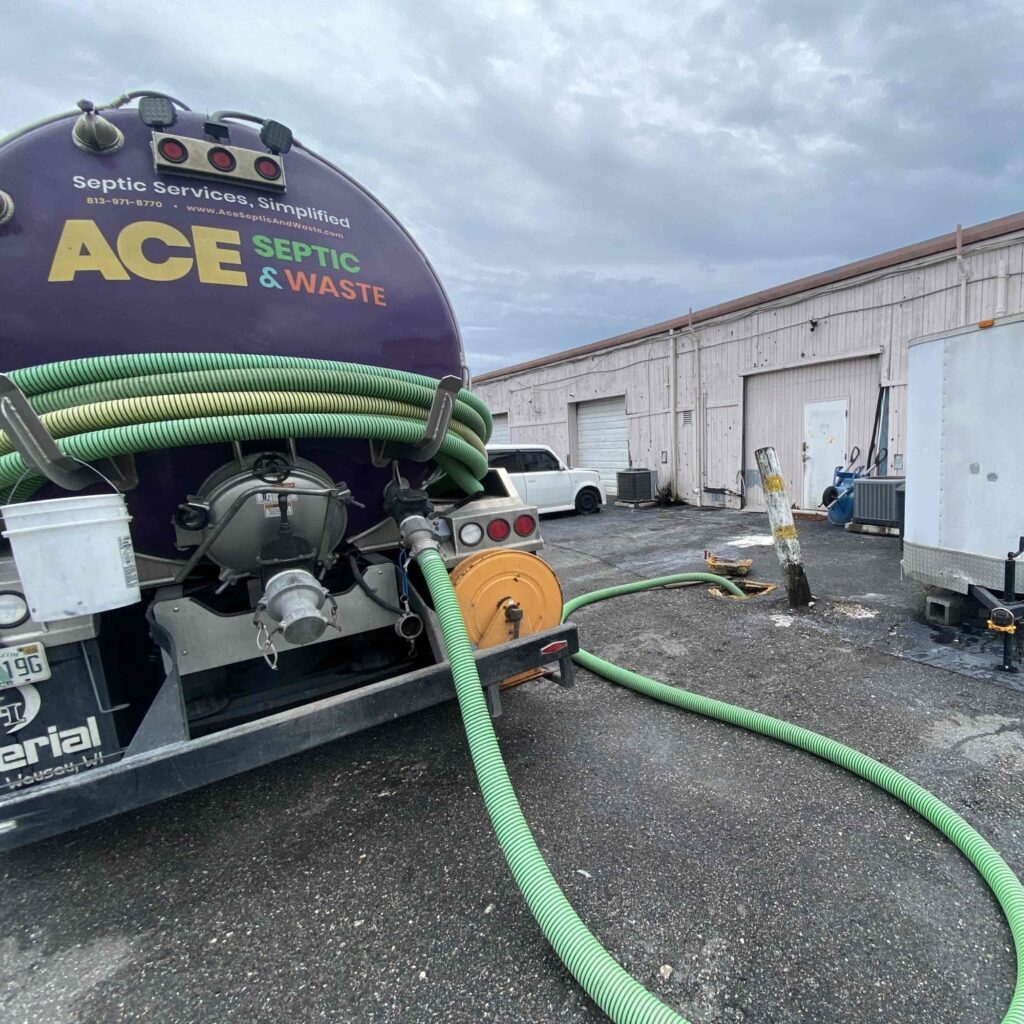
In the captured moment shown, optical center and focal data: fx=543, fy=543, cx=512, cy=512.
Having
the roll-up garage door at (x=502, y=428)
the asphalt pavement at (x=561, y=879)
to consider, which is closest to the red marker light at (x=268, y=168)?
the asphalt pavement at (x=561, y=879)

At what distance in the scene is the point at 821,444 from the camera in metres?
10.3

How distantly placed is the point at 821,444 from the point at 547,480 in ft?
17.5

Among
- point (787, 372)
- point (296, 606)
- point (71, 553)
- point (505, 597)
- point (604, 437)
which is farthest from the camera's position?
point (604, 437)

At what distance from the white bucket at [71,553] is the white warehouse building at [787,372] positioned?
678 cm

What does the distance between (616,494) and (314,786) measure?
40.9ft

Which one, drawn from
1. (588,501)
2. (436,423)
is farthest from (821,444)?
(436,423)

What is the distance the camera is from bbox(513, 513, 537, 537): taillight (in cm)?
286

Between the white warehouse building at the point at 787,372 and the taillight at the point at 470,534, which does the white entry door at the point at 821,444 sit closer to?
the white warehouse building at the point at 787,372

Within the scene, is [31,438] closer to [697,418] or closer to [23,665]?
[23,665]

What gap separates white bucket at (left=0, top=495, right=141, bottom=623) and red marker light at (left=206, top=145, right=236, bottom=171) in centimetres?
145

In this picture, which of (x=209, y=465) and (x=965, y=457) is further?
(x=965, y=457)

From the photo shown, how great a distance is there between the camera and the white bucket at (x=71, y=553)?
159 centimetres

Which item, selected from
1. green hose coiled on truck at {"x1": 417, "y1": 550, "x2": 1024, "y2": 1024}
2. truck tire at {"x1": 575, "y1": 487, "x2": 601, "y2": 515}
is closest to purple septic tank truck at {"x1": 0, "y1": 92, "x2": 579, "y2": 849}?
green hose coiled on truck at {"x1": 417, "y1": 550, "x2": 1024, "y2": 1024}

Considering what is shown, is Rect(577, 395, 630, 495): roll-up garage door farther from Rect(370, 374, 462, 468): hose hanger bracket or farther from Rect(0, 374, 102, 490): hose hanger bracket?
Rect(0, 374, 102, 490): hose hanger bracket
